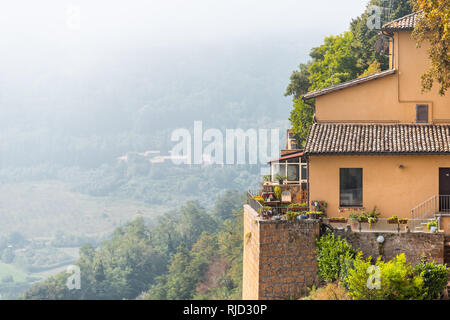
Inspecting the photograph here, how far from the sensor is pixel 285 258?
67.2ft

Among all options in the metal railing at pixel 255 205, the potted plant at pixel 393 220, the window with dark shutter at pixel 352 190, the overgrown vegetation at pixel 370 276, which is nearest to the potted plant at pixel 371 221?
the potted plant at pixel 393 220

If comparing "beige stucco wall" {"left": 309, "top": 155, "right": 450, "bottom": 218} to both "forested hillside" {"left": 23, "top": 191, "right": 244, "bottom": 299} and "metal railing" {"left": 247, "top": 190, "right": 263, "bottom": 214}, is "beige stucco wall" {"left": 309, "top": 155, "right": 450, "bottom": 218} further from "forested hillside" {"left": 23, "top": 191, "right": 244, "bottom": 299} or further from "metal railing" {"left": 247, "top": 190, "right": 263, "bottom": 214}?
"forested hillside" {"left": 23, "top": 191, "right": 244, "bottom": 299}

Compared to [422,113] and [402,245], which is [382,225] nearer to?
[402,245]

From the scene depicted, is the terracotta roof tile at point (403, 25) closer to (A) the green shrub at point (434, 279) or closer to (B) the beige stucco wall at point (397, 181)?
(B) the beige stucco wall at point (397, 181)

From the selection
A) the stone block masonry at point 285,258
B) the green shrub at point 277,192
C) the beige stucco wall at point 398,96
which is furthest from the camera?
the green shrub at point 277,192

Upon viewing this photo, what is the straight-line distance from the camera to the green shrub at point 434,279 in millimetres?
18172

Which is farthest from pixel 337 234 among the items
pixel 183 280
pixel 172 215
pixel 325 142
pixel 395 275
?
pixel 172 215

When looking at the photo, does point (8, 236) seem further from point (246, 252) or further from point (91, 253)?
point (246, 252)

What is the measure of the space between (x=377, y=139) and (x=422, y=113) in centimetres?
261

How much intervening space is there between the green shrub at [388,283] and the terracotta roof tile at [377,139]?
642 cm

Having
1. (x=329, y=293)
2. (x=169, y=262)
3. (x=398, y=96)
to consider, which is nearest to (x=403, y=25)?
(x=398, y=96)

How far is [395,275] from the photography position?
17219 millimetres
